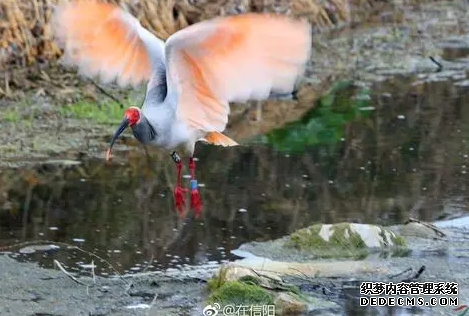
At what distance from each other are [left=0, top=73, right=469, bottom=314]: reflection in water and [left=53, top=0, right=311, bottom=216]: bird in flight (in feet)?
1.00

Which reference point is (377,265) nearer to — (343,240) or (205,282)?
(343,240)

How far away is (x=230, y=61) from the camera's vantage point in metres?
6.33

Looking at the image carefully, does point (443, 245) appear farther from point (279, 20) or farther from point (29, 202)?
point (29, 202)

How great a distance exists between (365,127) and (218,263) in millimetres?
3609

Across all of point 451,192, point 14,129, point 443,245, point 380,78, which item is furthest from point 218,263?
point 380,78

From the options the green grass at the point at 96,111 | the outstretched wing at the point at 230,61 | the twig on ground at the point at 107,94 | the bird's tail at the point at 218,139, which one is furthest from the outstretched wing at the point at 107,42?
the twig on ground at the point at 107,94

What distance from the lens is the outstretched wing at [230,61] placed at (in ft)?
19.8

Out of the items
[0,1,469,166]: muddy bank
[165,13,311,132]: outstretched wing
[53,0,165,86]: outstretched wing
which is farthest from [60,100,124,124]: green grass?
[165,13,311,132]: outstretched wing

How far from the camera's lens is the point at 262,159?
9.00 meters

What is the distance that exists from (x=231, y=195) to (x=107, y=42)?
5.06ft

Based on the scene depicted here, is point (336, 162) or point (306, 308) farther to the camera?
point (336, 162)

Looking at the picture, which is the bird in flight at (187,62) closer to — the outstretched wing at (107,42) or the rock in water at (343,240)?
the outstretched wing at (107,42)

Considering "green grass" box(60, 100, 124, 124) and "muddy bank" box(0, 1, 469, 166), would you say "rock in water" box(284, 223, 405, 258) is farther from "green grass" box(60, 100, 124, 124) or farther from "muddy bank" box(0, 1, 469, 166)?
"green grass" box(60, 100, 124, 124)

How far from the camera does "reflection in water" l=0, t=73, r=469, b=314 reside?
23.4 ft
